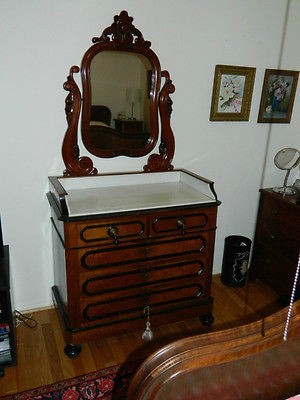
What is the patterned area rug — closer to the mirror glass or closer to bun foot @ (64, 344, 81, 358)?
bun foot @ (64, 344, 81, 358)

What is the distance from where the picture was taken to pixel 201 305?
2158mm

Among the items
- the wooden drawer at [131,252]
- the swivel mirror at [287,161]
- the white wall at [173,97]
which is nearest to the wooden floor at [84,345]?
the white wall at [173,97]

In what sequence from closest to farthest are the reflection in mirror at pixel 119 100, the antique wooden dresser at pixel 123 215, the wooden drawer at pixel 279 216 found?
the antique wooden dresser at pixel 123 215 → the reflection in mirror at pixel 119 100 → the wooden drawer at pixel 279 216

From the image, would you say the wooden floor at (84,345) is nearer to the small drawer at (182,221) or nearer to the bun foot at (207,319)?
the bun foot at (207,319)

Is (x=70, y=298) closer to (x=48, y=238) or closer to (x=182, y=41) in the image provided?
(x=48, y=238)

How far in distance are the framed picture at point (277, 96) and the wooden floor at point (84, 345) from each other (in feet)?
4.60

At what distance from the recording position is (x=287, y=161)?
2.57 m

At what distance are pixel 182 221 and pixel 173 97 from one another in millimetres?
879

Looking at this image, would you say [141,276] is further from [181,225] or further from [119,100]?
[119,100]

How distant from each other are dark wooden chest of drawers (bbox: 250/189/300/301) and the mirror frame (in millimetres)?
871

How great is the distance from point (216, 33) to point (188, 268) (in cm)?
154

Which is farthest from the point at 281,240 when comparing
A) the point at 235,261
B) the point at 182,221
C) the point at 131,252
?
the point at 131,252

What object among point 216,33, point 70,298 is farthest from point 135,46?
point 70,298

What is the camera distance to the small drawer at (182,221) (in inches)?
73.9
